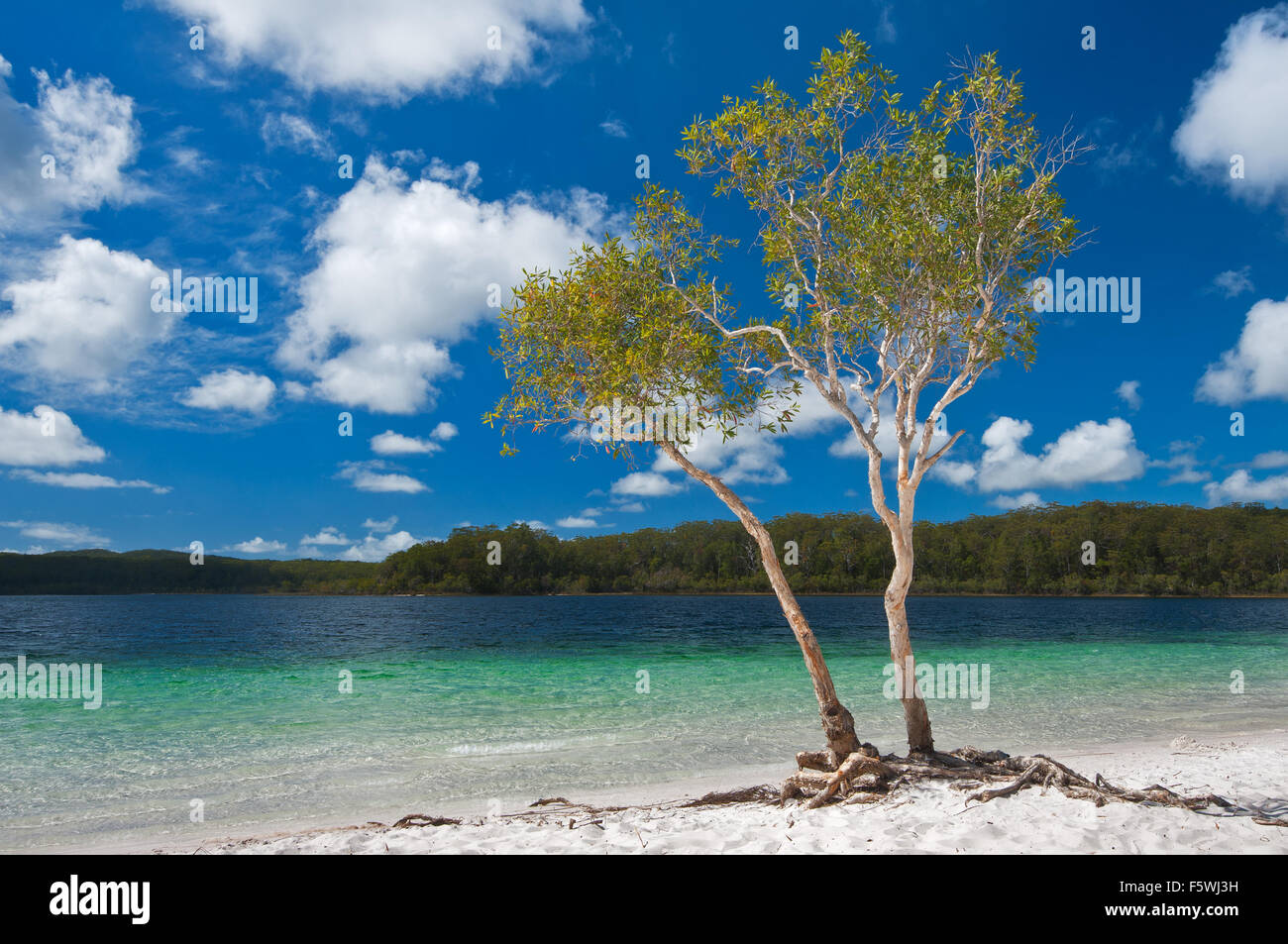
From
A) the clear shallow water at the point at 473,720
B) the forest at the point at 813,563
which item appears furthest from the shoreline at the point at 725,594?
the clear shallow water at the point at 473,720

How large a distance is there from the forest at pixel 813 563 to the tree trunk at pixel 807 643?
121401 mm

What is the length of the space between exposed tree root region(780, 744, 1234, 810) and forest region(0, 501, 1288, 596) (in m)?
121

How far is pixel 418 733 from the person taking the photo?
15.4 meters

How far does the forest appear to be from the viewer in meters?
122

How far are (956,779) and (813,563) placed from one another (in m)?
137

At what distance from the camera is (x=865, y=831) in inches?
262

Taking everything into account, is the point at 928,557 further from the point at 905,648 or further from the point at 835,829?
the point at 835,829

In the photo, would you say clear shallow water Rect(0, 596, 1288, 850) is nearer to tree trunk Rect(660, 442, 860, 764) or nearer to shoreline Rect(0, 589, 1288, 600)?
tree trunk Rect(660, 442, 860, 764)

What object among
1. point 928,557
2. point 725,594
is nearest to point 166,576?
point 725,594

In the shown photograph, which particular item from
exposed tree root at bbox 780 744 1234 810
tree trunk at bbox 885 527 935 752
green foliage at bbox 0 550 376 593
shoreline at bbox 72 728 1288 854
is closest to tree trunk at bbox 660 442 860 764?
exposed tree root at bbox 780 744 1234 810
